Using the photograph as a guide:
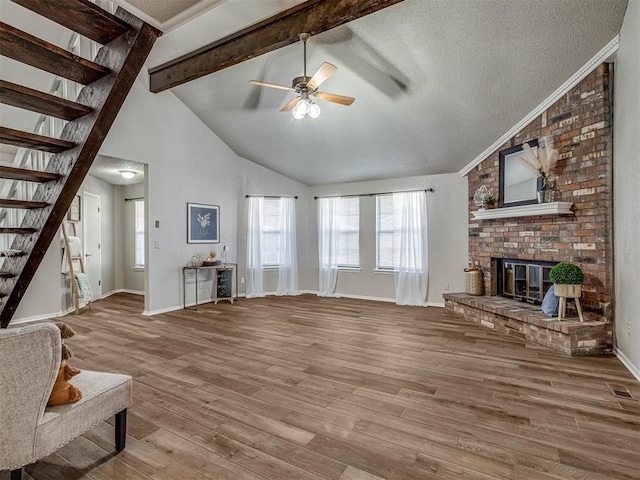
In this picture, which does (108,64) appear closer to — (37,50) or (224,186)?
(37,50)

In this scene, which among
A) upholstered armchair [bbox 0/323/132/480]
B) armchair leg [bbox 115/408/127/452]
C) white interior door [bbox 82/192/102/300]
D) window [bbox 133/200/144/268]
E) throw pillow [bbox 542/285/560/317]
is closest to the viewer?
upholstered armchair [bbox 0/323/132/480]

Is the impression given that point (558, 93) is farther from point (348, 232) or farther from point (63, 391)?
point (63, 391)

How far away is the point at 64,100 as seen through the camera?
8.39 feet

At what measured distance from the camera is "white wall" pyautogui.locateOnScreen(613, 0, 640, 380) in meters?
2.81

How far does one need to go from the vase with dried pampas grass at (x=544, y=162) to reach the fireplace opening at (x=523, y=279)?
0.90m

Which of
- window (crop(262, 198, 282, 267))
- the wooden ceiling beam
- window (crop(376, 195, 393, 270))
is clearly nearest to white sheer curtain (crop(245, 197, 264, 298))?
window (crop(262, 198, 282, 267))

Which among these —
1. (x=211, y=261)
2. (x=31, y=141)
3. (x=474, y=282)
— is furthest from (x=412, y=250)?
(x=31, y=141)

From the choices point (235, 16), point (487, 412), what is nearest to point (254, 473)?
point (487, 412)

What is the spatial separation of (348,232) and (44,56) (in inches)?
211

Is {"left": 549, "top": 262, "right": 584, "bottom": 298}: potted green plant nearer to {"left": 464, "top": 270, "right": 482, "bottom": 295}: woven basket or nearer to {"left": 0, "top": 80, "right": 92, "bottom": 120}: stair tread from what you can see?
{"left": 464, "top": 270, "right": 482, "bottom": 295}: woven basket

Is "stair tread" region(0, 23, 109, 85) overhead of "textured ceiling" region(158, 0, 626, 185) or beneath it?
beneath

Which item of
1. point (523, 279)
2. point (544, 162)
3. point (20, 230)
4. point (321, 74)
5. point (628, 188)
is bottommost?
point (523, 279)

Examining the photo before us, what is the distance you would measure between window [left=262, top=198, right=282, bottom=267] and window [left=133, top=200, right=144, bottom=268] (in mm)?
2669

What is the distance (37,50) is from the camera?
2.25m
